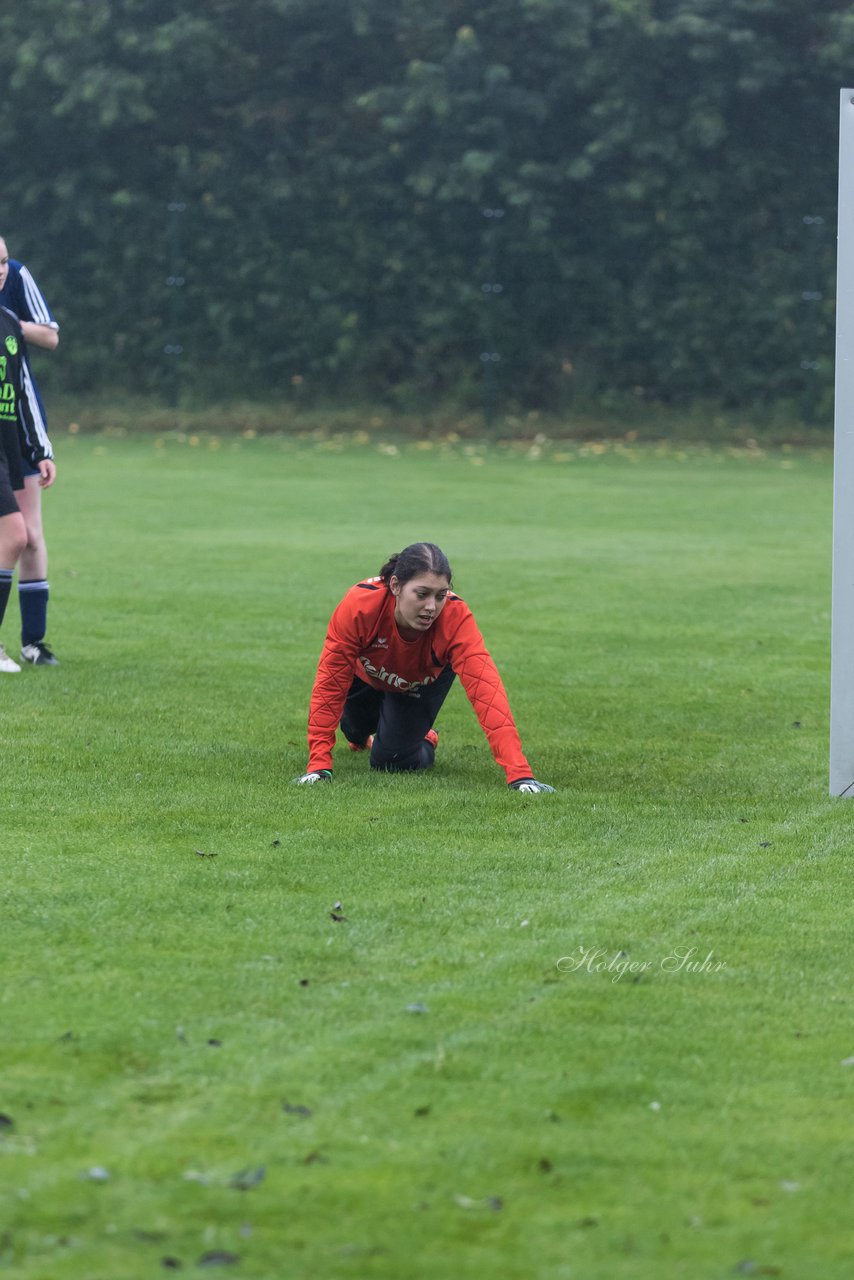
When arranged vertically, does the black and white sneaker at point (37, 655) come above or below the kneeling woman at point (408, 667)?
below

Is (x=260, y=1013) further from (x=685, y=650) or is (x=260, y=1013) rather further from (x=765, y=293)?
(x=765, y=293)

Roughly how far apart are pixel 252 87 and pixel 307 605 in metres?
17.9

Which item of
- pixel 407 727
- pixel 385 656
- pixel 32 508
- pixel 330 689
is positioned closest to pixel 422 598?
pixel 385 656

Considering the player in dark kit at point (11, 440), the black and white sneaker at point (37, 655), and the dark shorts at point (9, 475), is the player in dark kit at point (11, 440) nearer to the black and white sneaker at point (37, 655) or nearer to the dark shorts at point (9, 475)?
the dark shorts at point (9, 475)

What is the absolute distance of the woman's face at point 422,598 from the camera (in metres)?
6.60

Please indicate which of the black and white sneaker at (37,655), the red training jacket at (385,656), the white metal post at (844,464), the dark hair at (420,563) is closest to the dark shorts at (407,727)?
the red training jacket at (385,656)

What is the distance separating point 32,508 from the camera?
917 centimetres

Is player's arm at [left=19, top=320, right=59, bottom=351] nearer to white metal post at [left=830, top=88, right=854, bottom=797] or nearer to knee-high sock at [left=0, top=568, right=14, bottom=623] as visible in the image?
knee-high sock at [left=0, top=568, right=14, bottom=623]

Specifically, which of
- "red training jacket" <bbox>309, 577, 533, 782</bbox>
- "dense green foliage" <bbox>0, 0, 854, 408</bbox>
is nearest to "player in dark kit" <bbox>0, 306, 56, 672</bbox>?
"red training jacket" <bbox>309, 577, 533, 782</bbox>

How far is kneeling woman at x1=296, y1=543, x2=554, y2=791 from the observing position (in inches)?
262

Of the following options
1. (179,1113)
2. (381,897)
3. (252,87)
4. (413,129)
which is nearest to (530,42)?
(413,129)

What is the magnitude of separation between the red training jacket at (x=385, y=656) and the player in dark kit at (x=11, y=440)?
8.23 ft

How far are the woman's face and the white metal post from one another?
1489 mm

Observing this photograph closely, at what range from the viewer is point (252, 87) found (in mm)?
27125
